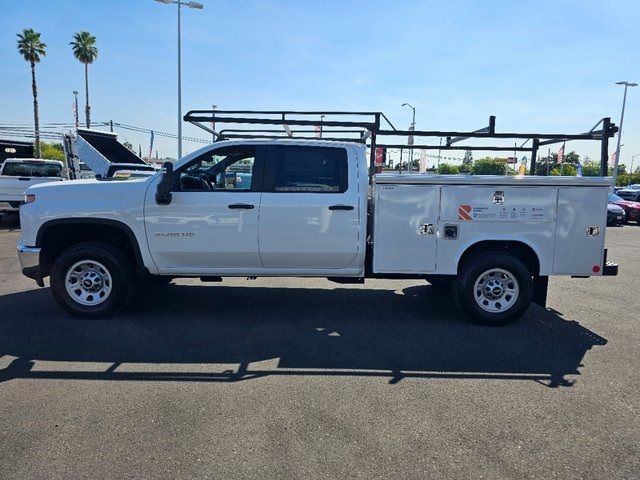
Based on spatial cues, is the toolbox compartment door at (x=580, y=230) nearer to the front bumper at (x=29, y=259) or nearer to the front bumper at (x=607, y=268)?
the front bumper at (x=607, y=268)

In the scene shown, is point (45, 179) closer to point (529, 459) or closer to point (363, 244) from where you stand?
point (363, 244)

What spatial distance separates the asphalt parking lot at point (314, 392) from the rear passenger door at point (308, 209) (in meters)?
0.83

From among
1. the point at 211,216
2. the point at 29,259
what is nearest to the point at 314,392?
the point at 211,216

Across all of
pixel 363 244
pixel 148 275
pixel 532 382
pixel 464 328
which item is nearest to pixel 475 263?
pixel 464 328

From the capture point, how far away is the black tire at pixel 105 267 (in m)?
5.59

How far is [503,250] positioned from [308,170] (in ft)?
8.08

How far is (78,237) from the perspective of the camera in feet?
19.2

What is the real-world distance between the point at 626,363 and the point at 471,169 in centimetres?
339

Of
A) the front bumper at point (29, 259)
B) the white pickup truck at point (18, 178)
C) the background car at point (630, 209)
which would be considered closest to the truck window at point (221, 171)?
the front bumper at point (29, 259)

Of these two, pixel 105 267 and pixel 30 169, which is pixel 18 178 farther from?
pixel 105 267

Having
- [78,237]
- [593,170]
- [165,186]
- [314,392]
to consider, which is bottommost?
[314,392]

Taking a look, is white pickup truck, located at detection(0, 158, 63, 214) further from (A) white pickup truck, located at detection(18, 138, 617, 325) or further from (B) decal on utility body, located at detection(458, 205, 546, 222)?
(B) decal on utility body, located at detection(458, 205, 546, 222)

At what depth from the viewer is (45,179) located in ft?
47.7

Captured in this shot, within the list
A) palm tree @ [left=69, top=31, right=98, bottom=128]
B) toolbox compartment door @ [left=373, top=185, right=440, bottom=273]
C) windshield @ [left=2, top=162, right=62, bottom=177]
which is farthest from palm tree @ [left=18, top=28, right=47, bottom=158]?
toolbox compartment door @ [left=373, top=185, right=440, bottom=273]
